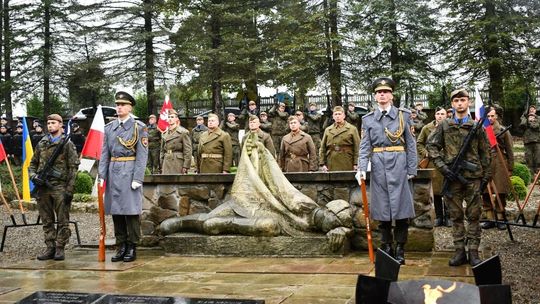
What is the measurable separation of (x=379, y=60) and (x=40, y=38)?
43.5ft

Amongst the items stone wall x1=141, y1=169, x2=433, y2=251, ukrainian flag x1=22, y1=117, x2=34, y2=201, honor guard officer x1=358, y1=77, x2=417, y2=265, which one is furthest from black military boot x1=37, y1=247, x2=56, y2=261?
honor guard officer x1=358, y1=77, x2=417, y2=265

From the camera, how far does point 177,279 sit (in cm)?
571

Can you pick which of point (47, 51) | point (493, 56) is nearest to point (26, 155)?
point (47, 51)

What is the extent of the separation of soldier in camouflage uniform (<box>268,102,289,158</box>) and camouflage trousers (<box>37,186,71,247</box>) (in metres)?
10.0

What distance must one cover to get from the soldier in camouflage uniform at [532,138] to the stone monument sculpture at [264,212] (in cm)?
902

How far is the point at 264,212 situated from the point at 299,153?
315 centimetres

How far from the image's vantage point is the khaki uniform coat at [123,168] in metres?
6.99

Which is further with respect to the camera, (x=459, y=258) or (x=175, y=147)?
(x=175, y=147)

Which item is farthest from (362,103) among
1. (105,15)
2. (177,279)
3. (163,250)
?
(177,279)

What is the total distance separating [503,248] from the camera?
24.8ft

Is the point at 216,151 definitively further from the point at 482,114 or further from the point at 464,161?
the point at 464,161

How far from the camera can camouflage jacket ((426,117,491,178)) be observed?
6.16 meters

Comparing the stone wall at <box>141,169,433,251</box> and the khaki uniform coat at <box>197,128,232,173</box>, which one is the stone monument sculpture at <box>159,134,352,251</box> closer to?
the stone wall at <box>141,169,433,251</box>

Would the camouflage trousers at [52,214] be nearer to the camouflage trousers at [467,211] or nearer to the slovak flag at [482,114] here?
the camouflage trousers at [467,211]
